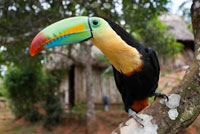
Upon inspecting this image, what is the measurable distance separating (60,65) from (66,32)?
553cm

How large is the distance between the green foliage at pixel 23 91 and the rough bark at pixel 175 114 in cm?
591

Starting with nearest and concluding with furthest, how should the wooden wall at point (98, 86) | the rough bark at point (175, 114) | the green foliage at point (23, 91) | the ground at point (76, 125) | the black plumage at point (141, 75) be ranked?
the rough bark at point (175, 114), the black plumage at point (141, 75), the ground at point (76, 125), the green foliage at point (23, 91), the wooden wall at point (98, 86)

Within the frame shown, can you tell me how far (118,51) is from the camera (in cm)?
175

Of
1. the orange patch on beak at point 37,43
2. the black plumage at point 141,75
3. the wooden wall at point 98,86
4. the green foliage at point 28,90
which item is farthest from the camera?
the wooden wall at point 98,86

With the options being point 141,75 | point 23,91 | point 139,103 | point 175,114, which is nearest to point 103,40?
point 141,75

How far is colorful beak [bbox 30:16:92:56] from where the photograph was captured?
1.72m

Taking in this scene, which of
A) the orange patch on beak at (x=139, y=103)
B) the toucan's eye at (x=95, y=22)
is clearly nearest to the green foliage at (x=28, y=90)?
the orange patch on beak at (x=139, y=103)

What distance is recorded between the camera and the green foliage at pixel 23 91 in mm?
6762

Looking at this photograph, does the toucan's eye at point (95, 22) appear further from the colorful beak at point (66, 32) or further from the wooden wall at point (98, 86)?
the wooden wall at point (98, 86)

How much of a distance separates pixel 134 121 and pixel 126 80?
0.71 metres

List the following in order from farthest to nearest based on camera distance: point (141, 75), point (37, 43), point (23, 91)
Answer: point (23, 91) < point (141, 75) < point (37, 43)

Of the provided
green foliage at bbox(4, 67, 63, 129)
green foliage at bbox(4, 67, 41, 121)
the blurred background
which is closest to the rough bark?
the blurred background

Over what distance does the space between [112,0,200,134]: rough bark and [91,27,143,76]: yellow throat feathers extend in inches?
19.5

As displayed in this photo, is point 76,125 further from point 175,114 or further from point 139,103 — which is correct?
point 175,114
